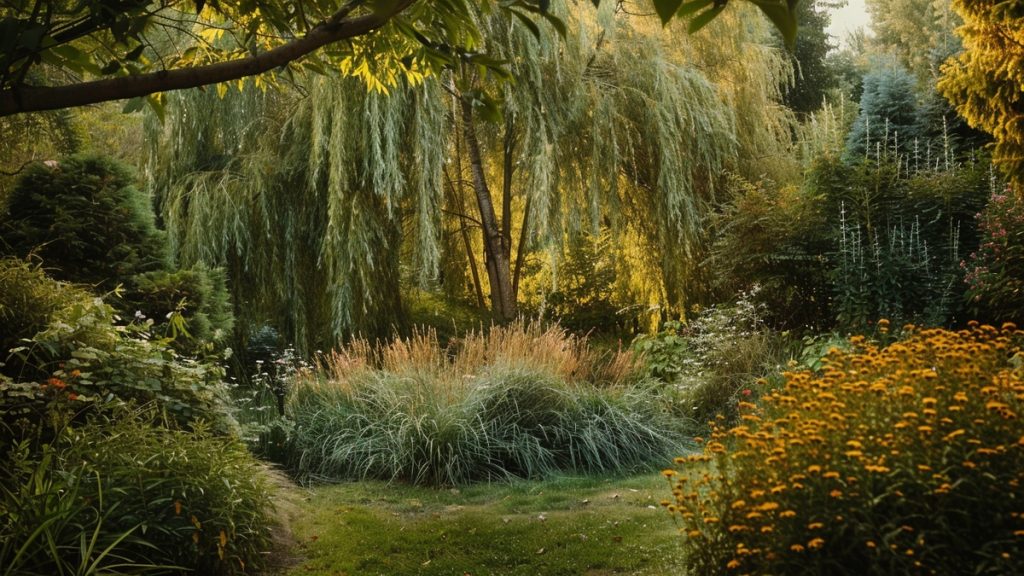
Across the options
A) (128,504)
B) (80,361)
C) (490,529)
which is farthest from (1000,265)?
(80,361)

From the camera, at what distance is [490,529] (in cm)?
470

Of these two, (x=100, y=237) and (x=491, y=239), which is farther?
(x=491, y=239)

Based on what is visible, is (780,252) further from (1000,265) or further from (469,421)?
(469,421)

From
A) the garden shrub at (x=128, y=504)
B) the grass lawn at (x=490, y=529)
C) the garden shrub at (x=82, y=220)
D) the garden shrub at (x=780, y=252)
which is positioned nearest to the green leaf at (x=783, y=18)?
the garden shrub at (x=128, y=504)

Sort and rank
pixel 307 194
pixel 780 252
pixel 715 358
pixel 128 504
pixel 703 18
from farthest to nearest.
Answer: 1. pixel 307 194
2. pixel 780 252
3. pixel 715 358
4. pixel 128 504
5. pixel 703 18

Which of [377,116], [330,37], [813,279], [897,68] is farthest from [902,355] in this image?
[897,68]

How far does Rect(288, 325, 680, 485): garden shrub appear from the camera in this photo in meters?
5.98

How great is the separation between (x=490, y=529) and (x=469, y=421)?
146 centimetres

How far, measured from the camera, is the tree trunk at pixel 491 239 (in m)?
9.77

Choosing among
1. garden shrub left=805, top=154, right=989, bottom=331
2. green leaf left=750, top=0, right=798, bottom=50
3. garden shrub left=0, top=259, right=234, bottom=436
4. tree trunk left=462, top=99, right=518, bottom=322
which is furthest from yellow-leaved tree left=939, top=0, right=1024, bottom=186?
green leaf left=750, top=0, right=798, bottom=50

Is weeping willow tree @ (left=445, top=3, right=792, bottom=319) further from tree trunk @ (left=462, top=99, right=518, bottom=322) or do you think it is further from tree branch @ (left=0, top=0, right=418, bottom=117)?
tree branch @ (left=0, top=0, right=418, bottom=117)

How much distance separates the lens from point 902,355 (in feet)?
10.8

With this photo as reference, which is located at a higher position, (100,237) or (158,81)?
(158,81)

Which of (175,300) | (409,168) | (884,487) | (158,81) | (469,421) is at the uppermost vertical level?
(409,168)
